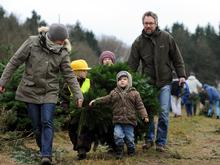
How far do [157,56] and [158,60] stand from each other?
66 mm

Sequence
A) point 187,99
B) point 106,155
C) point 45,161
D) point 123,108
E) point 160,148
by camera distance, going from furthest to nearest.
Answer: point 187,99 → point 160,148 → point 106,155 → point 123,108 → point 45,161

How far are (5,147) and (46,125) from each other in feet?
5.60

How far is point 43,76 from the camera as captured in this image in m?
6.35

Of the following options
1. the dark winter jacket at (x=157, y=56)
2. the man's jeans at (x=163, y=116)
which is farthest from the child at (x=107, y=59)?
the man's jeans at (x=163, y=116)

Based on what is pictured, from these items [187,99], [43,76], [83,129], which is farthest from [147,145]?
[187,99]

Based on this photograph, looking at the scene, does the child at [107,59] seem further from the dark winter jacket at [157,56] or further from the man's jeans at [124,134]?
the man's jeans at [124,134]

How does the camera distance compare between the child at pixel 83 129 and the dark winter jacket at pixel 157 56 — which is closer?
the child at pixel 83 129

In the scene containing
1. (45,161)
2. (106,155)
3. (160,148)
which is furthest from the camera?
(160,148)

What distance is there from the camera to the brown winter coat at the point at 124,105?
6.98m

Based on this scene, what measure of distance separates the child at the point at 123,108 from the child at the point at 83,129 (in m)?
0.41

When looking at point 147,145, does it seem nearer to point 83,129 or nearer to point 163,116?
point 163,116

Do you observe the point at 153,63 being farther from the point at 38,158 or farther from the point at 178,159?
the point at 38,158

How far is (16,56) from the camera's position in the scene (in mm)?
6406

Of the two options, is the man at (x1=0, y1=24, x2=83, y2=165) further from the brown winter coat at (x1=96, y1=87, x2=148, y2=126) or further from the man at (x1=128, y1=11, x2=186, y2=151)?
the man at (x1=128, y1=11, x2=186, y2=151)
